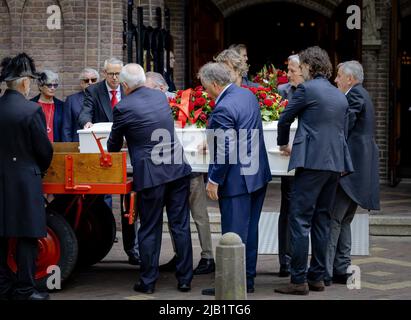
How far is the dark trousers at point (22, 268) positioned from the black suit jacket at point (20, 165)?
0.11 meters

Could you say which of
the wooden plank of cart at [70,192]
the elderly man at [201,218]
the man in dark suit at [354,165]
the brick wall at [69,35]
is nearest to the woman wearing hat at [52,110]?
the elderly man at [201,218]

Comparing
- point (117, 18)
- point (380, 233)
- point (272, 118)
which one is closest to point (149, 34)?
point (117, 18)

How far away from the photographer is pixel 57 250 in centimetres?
843

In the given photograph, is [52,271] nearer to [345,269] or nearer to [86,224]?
[86,224]

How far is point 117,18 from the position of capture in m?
13.2

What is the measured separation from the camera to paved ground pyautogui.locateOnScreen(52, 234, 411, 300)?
829 centimetres

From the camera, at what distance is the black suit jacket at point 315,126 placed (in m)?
8.12

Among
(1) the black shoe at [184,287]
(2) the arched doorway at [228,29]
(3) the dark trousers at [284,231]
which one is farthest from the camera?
(2) the arched doorway at [228,29]

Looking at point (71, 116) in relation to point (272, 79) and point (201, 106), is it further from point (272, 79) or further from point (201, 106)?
point (272, 79)

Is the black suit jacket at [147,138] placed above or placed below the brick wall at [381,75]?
below

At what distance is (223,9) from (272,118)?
8.17m

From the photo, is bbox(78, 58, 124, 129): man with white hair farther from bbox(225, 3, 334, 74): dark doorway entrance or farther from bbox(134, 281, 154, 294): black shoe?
bbox(225, 3, 334, 74): dark doorway entrance

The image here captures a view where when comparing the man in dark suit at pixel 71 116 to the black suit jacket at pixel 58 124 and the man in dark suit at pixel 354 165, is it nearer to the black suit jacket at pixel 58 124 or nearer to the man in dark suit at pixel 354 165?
the black suit jacket at pixel 58 124

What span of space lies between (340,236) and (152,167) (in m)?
1.86
